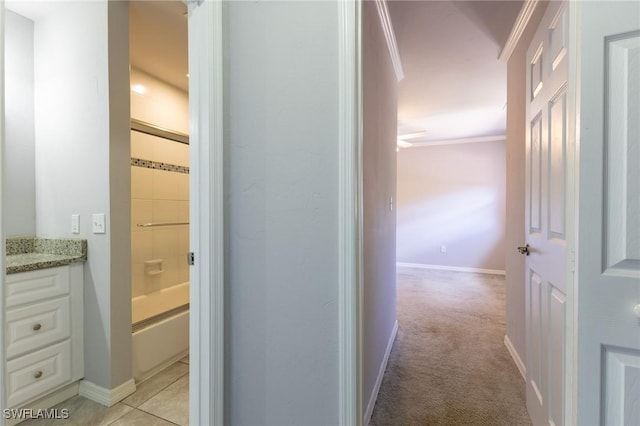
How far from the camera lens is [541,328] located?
1.40 m

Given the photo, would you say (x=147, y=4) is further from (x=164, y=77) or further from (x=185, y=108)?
(x=185, y=108)

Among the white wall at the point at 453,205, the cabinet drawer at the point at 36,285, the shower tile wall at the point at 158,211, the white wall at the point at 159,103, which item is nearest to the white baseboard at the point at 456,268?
the white wall at the point at 453,205

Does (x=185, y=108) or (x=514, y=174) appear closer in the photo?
(x=514, y=174)

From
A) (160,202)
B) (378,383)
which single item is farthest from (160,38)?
(378,383)

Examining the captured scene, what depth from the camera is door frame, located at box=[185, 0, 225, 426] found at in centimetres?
111

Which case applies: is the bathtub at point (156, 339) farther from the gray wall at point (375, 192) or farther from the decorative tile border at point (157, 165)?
the gray wall at point (375, 192)

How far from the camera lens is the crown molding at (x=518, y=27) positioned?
1.79 meters

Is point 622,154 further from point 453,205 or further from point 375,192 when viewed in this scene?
point 453,205

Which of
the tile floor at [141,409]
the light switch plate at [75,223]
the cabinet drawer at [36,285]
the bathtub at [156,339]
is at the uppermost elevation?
the light switch plate at [75,223]

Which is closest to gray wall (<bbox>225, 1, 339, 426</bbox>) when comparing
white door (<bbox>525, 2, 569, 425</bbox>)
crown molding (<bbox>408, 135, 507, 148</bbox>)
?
white door (<bbox>525, 2, 569, 425</bbox>)

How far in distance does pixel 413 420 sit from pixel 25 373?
6.96 feet

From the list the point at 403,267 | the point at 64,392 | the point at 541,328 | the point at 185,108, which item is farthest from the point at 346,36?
the point at 403,267

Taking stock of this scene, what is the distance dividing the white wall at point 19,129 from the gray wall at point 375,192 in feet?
7.24

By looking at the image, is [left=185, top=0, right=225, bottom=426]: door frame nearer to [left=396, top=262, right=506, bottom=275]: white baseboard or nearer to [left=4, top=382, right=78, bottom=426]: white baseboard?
[left=4, top=382, right=78, bottom=426]: white baseboard
